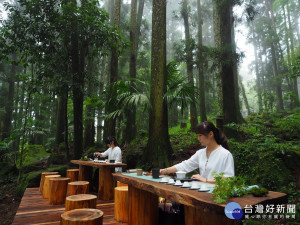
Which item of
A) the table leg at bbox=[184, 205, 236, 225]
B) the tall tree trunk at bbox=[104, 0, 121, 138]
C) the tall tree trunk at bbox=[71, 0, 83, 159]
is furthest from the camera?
the tall tree trunk at bbox=[104, 0, 121, 138]

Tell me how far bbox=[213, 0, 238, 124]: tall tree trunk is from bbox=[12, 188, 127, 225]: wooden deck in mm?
5193

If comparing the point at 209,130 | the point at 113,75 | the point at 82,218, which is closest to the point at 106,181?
the point at 82,218

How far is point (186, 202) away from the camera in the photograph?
170 cm

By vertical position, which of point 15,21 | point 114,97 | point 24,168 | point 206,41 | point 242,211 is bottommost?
point 24,168

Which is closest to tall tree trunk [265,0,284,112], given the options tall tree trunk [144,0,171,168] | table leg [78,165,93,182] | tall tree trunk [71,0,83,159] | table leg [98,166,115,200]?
tall tree trunk [144,0,171,168]

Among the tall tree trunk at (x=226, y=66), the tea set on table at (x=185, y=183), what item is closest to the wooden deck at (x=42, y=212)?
the tea set on table at (x=185, y=183)

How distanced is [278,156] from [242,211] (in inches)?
166

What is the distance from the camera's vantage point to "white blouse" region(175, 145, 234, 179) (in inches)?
99.9

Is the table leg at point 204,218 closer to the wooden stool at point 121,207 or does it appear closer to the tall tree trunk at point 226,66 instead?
the wooden stool at point 121,207

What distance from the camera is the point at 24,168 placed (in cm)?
882

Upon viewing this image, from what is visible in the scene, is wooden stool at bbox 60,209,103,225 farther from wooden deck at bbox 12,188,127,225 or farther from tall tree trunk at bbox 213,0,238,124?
tall tree trunk at bbox 213,0,238,124

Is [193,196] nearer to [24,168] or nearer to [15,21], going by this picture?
[15,21]

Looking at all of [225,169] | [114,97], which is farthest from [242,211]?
[114,97]

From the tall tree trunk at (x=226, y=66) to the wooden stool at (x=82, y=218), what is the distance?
6.19m
